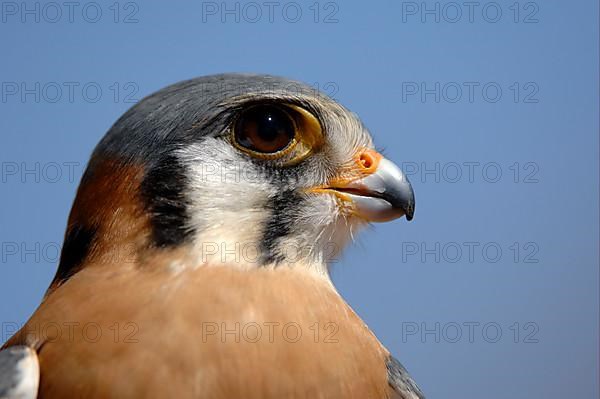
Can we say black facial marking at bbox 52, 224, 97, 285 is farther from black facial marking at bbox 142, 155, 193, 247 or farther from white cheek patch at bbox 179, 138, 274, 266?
white cheek patch at bbox 179, 138, 274, 266

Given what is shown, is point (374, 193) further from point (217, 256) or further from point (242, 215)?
point (217, 256)

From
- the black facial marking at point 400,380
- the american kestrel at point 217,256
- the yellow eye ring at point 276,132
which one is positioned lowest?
the black facial marking at point 400,380

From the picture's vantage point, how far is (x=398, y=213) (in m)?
3.03

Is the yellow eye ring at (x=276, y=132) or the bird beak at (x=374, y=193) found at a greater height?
the yellow eye ring at (x=276, y=132)

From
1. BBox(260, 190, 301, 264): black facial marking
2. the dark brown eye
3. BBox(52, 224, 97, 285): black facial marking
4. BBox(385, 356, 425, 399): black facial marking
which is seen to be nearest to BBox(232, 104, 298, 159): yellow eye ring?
the dark brown eye

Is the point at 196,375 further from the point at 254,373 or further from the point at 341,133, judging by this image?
the point at 341,133

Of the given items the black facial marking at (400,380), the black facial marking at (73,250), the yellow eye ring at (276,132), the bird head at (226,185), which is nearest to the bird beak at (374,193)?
the bird head at (226,185)

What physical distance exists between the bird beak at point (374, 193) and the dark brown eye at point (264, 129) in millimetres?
300

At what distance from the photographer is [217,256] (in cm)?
259

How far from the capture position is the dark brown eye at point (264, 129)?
2.81m

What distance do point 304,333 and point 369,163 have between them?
3.04 ft

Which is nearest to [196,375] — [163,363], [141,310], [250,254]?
[163,363]

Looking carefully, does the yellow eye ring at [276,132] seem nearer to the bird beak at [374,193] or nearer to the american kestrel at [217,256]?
the american kestrel at [217,256]

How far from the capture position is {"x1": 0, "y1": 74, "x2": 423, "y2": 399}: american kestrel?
2.29 m
